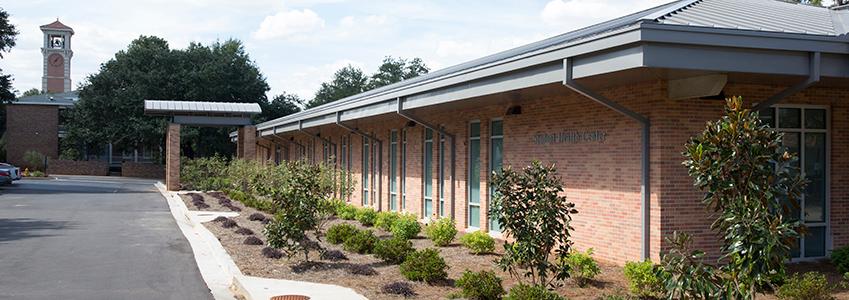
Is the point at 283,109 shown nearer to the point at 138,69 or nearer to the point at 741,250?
the point at 138,69

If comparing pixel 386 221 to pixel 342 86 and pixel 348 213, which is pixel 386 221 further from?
pixel 342 86

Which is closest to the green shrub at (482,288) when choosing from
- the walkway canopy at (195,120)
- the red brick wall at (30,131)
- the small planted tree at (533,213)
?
the small planted tree at (533,213)

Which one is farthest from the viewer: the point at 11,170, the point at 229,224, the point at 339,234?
the point at 11,170

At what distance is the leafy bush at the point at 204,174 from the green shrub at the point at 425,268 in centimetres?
2638

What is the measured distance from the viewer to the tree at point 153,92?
58.8 metres

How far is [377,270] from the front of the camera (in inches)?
462

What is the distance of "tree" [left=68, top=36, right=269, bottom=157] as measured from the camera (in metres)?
58.8

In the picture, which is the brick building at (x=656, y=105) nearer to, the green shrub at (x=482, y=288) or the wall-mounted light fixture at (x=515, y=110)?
the wall-mounted light fixture at (x=515, y=110)

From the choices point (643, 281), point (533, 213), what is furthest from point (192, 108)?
point (533, 213)

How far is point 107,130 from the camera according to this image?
194ft

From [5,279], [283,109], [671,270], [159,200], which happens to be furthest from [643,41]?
[283,109]

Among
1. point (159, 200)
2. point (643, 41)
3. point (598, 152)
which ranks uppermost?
point (643, 41)

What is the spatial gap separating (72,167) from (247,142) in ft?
108

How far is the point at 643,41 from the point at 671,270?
337 cm
